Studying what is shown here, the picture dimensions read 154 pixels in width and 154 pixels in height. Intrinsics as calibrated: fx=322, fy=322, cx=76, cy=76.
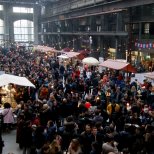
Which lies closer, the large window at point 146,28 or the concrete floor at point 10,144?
the concrete floor at point 10,144

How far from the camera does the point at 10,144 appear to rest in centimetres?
1309

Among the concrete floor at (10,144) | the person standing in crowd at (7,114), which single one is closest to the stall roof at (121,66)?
the person standing in crowd at (7,114)

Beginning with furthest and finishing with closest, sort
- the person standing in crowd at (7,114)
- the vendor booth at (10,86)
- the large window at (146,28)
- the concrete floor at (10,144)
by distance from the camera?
the large window at (146,28) < the vendor booth at (10,86) < the person standing in crowd at (7,114) < the concrete floor at (10,144)

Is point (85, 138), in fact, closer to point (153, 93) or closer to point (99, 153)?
point (99, 153)

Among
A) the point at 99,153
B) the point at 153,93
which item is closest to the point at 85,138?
the point at 99,153

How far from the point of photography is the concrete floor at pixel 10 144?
12391 mm

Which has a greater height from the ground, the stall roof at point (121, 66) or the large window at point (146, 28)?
the large window at point (146, 28)

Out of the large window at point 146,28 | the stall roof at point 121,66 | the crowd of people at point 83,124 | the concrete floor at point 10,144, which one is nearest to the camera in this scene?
the crowd of people at point 83,124

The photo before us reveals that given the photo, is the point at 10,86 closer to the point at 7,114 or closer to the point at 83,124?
the point at 7,114

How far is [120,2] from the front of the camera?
37.1 m

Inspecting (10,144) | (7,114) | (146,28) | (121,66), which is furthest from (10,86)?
(146,28)

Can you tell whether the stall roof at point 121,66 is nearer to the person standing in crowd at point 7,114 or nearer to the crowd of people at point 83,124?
the crowd of people at point 83,124

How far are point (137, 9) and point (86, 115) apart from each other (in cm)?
2930

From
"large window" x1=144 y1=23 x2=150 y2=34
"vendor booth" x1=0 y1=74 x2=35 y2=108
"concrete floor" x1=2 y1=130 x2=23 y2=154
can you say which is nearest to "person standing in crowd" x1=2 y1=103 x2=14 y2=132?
"concrete floor" x1=2 y1=130 x2=23 y2=154
